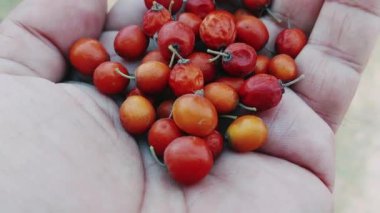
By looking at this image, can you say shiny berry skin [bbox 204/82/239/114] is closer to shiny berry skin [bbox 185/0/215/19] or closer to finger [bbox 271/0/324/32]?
shiny berry skin [bbox 185/0/215/19]

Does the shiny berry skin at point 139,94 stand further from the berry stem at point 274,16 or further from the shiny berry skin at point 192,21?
the berry stem at point 274,16

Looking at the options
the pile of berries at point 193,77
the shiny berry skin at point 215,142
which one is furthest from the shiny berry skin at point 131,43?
the shiny berry skin at point 215,142

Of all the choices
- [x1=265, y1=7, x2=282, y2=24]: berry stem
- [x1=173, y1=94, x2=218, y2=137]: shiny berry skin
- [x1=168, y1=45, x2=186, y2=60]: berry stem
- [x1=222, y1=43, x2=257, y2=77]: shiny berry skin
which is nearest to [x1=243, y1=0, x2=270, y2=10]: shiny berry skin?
[x1=265, y1=7, x2=282, y2=24]: berry stem

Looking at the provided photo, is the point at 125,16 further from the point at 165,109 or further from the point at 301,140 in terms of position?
the point at 301,140

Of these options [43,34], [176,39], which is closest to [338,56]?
[176,39]

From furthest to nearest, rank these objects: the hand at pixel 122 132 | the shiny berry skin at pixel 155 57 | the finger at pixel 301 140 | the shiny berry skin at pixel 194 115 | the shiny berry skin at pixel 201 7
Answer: the shiny berry skin at pixel 201 7 < the shiny berry skin at pixel 155 57 < the finger at pixel 301 140 < the shiny berry skin at pixel 194 115 < the hand at pixel 122 132
